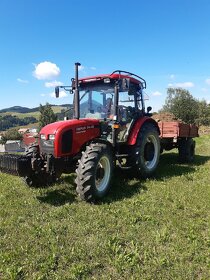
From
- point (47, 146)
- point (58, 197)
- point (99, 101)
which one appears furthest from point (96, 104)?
point (58, 197)

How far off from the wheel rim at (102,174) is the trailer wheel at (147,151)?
1111mm

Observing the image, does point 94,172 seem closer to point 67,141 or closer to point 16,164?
point 67,141

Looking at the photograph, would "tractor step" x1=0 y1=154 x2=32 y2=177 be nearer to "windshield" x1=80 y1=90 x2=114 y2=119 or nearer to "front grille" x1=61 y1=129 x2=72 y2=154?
"front grille" x1=61 y1=129 x2=72 y2=154

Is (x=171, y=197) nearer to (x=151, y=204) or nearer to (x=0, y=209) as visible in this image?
(x=151, y=204)

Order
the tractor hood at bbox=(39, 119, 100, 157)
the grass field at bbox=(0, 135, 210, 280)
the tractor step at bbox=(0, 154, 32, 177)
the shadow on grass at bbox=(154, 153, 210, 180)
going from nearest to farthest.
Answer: the grass field at bbox=(0, 135, 210, 280) → the tractor step at bbox=(0, 154, 32, 177) → the tractor hood at bbox=(39, 119, 100, 157) → the shadow on grass at bbox=(154, 153, 210, 180)

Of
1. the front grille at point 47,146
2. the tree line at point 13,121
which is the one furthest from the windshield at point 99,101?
the tree line at point 13,121

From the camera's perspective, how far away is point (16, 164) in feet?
18.4

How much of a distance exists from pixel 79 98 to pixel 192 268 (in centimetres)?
493

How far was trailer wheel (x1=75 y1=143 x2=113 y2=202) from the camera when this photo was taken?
567 centimetres

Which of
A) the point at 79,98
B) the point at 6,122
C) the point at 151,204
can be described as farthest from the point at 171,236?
the point at 6,122

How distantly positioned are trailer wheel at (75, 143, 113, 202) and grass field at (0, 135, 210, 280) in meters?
0.24

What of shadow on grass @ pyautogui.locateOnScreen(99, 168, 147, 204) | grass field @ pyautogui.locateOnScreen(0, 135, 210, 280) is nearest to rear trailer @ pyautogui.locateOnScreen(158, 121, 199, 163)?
shadow on grass @ pyautogui.locateOnScreen(99, 168, 147, 204)

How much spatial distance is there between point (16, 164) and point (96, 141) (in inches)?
69.7

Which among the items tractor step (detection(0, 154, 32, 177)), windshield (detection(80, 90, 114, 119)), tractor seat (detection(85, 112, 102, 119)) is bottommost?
tractor step (detection(0, 154, 32, 177))
